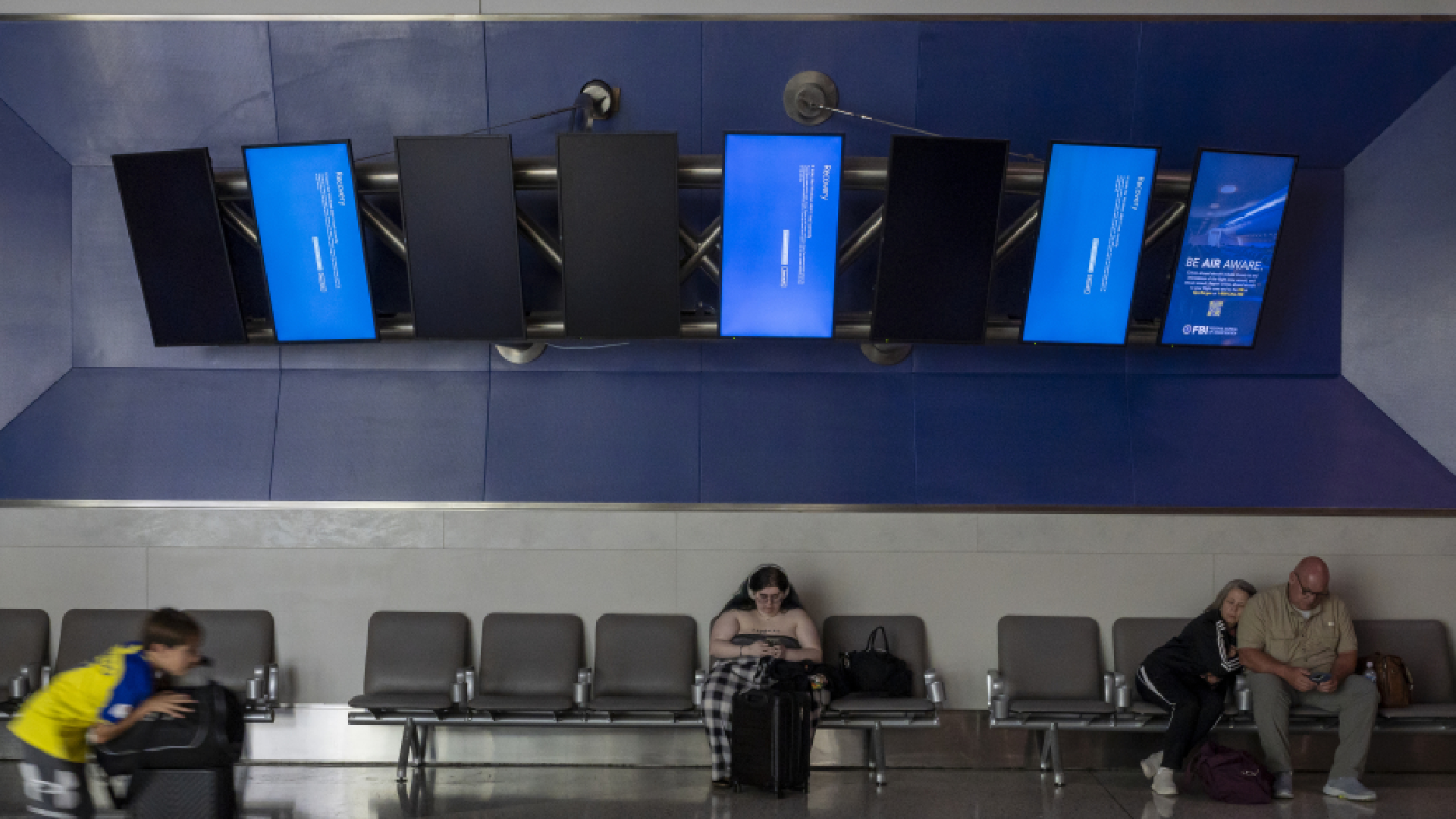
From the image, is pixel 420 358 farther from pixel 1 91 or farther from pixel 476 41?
pixel 1 91

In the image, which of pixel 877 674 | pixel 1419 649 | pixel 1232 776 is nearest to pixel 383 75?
pixel 877 674

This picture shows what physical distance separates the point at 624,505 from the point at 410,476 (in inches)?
47.9

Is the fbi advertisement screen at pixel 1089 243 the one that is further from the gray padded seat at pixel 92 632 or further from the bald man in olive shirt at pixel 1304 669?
the gray padded seat at pixel 92 632

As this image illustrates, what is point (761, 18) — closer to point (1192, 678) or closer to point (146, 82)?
point (146, 82)

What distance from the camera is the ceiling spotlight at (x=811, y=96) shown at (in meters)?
6.26

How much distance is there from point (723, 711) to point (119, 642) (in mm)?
3273

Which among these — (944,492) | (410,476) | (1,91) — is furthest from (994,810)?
(1,91)

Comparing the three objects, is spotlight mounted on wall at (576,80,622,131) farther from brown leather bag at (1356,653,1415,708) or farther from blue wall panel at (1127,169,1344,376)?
brown leather bag at (1356,653,1415,708)

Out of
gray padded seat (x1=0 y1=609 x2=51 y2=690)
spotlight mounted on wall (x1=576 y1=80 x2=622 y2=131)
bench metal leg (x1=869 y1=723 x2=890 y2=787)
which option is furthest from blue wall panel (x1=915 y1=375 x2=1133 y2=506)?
gray padded seat (x1=0 y1=609 x2=51 y2=690)

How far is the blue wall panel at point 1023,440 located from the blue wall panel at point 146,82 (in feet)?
13.5

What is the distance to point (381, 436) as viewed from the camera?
6.43 m

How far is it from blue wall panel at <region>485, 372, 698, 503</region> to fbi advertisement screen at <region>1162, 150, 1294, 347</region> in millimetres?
2678

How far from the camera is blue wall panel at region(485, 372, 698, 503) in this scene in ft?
20.9

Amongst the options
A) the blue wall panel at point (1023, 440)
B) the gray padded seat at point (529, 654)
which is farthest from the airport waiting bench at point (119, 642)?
the blue wall panel at point (1023, 440)
